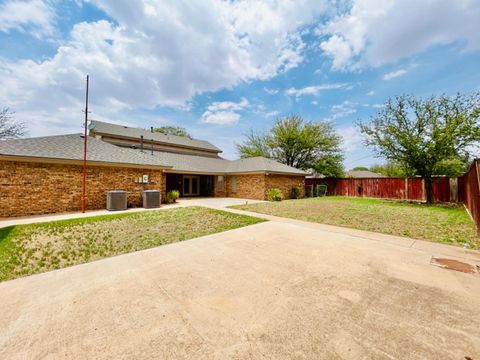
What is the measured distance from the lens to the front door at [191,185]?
18.8 meters

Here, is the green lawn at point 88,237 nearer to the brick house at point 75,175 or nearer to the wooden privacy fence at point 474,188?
the brick house at point 75,175

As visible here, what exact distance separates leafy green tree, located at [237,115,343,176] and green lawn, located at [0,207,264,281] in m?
19.5

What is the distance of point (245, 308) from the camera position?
2.46 meters

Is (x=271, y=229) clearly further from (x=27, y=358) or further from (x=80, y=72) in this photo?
(x=80, y=72)

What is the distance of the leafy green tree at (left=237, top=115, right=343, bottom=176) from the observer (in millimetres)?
24484

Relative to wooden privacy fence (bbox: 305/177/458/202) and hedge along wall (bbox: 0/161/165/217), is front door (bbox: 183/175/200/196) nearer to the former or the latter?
hedge along wall (bbox: 0/161/165/217)

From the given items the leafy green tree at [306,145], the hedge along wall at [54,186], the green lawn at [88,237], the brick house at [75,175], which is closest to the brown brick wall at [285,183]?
the brick house at [75,175]

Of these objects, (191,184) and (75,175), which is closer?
(75,175)

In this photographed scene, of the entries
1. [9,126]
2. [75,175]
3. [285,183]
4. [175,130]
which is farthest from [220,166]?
[175,130]

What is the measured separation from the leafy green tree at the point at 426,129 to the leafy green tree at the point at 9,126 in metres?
32.3

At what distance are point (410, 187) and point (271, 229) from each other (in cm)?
1705

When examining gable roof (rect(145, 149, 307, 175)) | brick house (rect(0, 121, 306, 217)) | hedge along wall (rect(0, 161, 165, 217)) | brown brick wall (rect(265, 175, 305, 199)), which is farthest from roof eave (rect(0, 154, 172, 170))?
brown brick wall (rect(265, 175, 305, 199))

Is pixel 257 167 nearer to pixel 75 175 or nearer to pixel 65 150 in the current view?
pixel 75 175

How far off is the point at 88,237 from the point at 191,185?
1362 centimetres
